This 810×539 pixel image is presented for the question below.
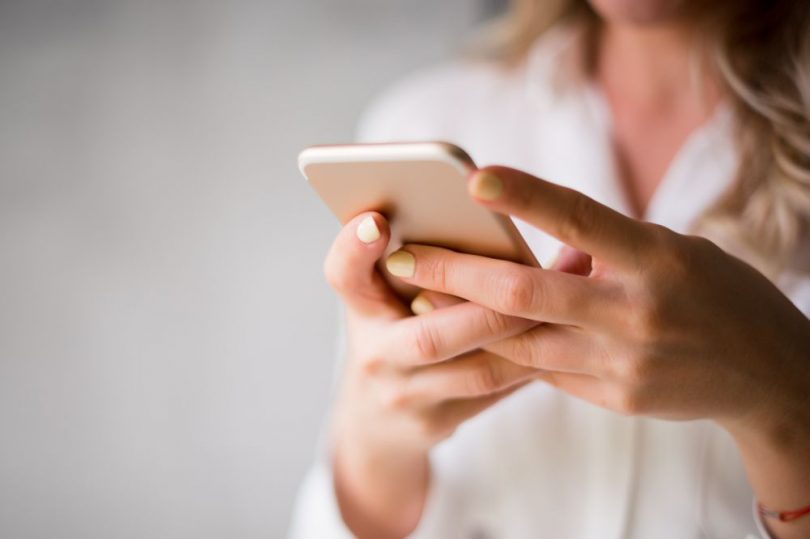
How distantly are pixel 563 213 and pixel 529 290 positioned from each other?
69 mm

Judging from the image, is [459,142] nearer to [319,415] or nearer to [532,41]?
[532,41]

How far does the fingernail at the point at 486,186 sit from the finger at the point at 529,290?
92 millimetres

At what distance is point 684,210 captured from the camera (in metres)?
0.87

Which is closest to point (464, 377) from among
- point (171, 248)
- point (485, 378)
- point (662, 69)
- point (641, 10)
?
point (485, 378)

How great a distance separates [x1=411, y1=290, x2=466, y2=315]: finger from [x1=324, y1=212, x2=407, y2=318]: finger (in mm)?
29

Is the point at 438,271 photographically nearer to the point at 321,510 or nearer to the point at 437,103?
the point at 321,510

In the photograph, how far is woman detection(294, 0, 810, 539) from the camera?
51 centimetres

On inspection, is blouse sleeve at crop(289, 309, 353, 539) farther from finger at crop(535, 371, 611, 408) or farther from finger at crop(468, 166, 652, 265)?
finger at crop(468, 166, 652, 265)

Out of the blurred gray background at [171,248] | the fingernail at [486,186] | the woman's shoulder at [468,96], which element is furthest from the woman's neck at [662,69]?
the fingernail at [486,186]

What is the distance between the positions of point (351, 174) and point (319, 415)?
0.94 meters

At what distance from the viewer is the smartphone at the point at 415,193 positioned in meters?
0.45

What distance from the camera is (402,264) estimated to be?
1.83 feet

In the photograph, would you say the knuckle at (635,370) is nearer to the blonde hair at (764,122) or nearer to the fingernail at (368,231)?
the fingernail at (368,231)

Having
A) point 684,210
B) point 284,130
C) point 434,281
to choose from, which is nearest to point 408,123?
point 284,130
